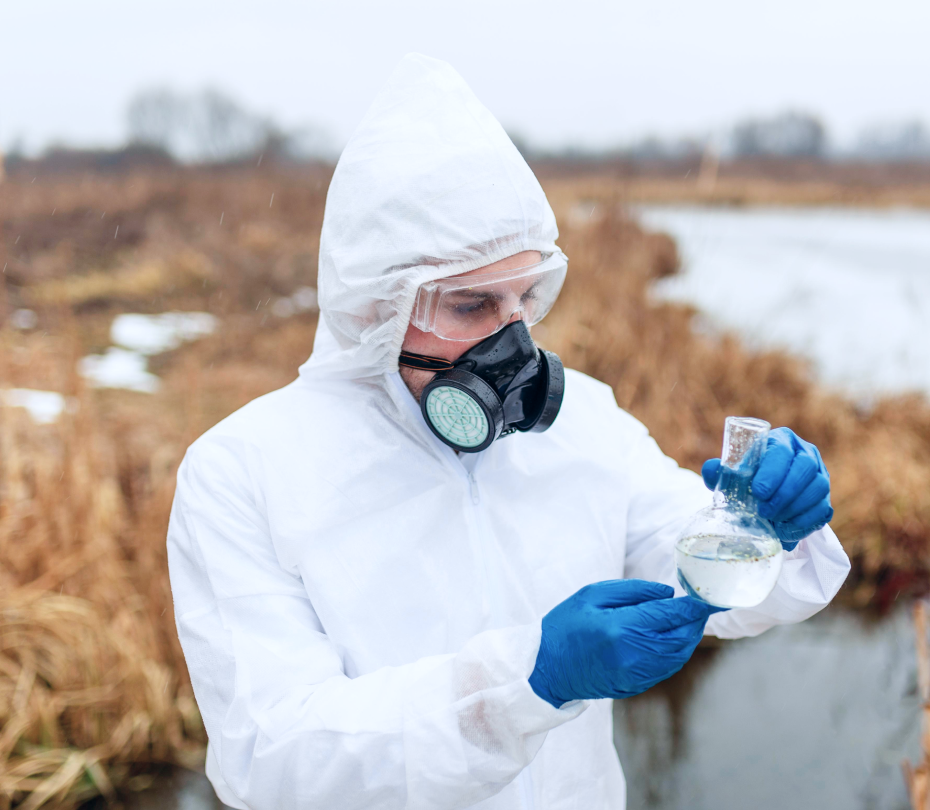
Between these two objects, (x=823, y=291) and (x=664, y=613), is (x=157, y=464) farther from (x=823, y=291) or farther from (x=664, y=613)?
(x=823, y=291)

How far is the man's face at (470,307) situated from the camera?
1216mm

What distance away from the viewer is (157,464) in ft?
11.3

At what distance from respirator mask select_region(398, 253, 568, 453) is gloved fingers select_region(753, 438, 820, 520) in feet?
1.32

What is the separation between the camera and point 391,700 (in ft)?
3.05

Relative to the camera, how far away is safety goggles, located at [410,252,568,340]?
1.18m

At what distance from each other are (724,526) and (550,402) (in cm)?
42

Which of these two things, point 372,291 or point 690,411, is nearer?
point 372,291

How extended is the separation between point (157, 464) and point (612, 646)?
3090mm

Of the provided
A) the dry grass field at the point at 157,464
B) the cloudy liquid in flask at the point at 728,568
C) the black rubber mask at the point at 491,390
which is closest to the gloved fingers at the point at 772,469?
the cloudy liquid in flask at the point at 728,568

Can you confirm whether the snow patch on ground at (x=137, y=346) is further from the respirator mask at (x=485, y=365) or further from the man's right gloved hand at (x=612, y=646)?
the man's right gloved hand at (x=612, y=646)

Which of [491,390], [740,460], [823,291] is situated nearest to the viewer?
[740,460]

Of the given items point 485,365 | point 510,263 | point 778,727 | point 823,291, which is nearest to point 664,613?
point 485,365

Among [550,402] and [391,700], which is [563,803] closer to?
[391,700]

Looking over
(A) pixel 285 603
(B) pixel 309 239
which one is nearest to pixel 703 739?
(A) pixel 285 603
